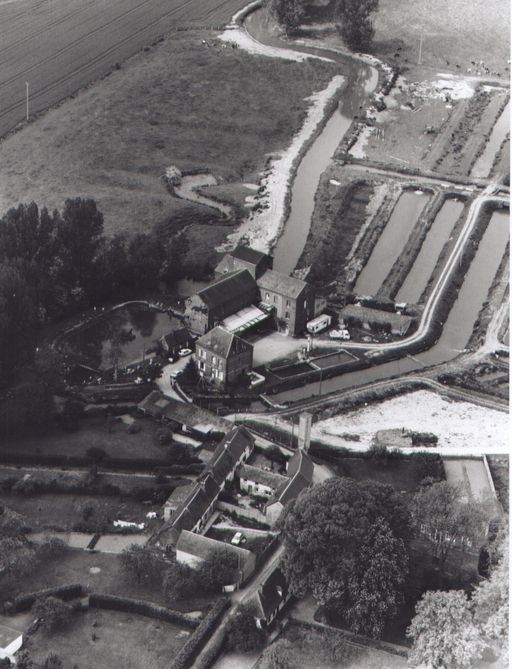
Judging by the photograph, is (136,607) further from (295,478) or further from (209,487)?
(295,478)

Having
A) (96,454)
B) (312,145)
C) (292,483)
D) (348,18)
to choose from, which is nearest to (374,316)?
(292,483)

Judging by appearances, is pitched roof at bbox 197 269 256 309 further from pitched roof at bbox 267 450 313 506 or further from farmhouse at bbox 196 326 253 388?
pitched roof at bbox 267 450 313 506

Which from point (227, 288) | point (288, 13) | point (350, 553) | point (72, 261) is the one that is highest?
point (72, 261)

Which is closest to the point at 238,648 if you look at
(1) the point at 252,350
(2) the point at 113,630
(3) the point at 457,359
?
(2) the point at 113,630

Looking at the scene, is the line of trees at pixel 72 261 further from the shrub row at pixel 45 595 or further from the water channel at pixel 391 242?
the shrub row at pixel 45 595

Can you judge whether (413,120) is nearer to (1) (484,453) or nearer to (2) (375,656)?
→ (1) (484,453)
